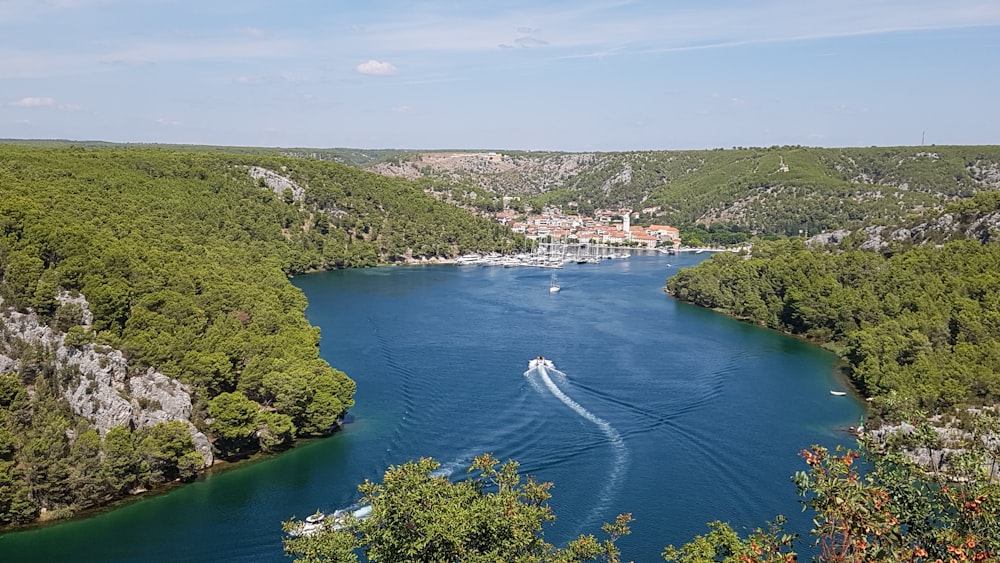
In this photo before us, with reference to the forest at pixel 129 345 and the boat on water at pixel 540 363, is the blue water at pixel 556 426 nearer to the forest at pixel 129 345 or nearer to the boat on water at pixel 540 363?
the boat on water at pixel 540 363

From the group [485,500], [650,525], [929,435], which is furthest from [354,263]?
[929,435]

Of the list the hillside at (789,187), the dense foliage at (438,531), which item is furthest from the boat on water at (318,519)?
the hillside at (789,187)

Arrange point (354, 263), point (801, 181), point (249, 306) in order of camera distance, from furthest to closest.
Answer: point (801, 181) → point (354, 263) → point (249, 306)

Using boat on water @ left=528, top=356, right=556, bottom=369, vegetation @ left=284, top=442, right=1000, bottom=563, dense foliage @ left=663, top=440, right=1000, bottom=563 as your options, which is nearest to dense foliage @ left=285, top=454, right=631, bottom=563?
vegetation @ left=284, top=442, right=1000, bottom=563

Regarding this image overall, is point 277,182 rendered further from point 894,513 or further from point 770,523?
point 894,513

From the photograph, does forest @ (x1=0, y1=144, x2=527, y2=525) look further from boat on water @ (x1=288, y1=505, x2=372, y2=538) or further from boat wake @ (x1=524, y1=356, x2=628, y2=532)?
boat wake @ (x1=524, y1=356, x2=628, y2=532)

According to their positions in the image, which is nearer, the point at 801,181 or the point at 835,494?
the point at 835,494

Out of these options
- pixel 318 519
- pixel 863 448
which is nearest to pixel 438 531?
pixel 863 448

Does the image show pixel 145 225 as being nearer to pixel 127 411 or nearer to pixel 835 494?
pixel 127 411
